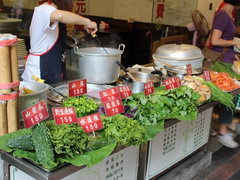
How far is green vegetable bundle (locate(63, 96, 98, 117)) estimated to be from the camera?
185cm

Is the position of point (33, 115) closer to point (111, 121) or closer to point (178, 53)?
point (111, 121)

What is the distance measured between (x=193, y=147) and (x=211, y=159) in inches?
24.8

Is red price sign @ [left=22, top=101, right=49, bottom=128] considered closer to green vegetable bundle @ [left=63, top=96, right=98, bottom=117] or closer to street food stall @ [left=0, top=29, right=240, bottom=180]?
street food stall @ [left=0, top=29, right=240, bottom=180]

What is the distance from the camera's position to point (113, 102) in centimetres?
185

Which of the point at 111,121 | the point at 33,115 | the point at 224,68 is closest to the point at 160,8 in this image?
the point at 224,68

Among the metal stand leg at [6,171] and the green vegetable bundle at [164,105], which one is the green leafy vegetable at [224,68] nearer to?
the green vegetable bundle at [164,105]

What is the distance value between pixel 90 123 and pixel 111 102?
273 mm

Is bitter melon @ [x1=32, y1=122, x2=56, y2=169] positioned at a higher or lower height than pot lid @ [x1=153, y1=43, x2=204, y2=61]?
lower

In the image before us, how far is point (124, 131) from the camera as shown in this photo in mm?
1625

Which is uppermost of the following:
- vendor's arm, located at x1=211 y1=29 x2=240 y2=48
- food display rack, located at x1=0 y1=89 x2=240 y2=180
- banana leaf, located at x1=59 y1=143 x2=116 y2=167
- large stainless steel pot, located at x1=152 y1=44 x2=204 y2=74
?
vendor's arm, located at x1=211 y1=29 x2=240 y2=48

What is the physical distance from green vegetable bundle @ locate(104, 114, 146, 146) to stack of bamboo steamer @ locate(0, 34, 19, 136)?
1.68ft

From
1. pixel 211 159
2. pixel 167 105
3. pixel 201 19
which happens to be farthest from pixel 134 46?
pixel 167 105

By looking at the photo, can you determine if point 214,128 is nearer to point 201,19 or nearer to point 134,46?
point 201,19

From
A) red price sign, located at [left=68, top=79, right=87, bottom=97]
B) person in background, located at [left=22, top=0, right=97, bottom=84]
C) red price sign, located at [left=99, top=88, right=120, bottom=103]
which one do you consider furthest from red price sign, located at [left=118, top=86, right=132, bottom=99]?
person in background, located at [left=22, top=0, right=97, bottom=84]
